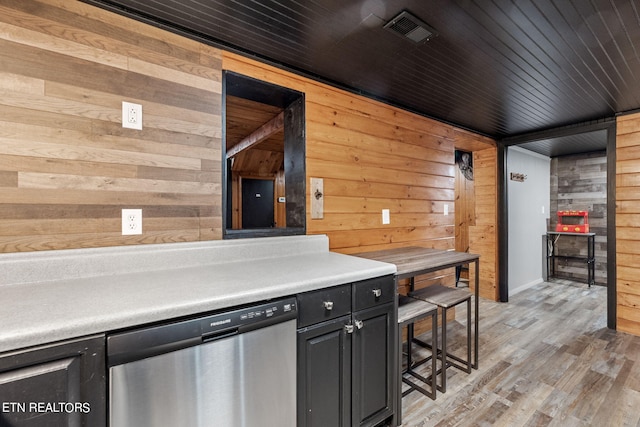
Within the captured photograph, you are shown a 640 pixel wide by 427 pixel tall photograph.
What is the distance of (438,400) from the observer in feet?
6.34

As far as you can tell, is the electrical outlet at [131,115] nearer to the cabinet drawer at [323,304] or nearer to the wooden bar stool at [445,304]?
the cabinet drawer at [323,304]

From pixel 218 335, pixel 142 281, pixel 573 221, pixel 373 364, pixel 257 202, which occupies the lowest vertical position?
pixel 373 364

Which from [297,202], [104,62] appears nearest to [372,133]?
[297,202]

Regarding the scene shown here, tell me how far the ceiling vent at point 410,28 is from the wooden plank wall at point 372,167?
720 mm

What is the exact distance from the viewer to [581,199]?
Result: 4.95 meters

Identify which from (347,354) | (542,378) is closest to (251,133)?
(347,354)

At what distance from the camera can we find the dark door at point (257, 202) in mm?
5469

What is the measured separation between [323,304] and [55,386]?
93 centimetres

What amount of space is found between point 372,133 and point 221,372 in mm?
2104

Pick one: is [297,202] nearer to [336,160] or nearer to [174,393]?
[336,160]

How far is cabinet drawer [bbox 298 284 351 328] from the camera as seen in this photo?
A: 4.21 ft

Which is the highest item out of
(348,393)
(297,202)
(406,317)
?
(297,202)

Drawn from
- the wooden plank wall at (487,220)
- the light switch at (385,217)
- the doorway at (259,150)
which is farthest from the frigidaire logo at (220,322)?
the wooden plank wall at (487,220)

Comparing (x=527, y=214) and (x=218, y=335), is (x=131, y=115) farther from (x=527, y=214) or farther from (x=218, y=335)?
(x=527, y=214)
